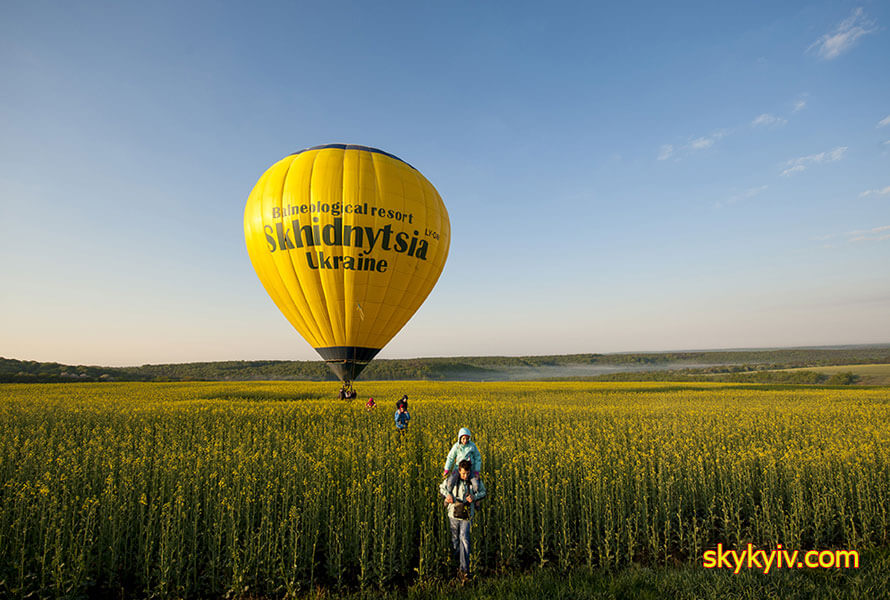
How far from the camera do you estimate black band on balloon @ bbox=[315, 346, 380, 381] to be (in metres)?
17.3

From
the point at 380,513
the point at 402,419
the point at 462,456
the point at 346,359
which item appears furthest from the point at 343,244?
the point at 462,456

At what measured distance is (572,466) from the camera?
8.47 metres

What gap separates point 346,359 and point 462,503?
12708 mm

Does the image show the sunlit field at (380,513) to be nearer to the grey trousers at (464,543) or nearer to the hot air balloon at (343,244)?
the grey trousers at (464,543)

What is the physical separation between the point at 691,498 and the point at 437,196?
1556 centimetres

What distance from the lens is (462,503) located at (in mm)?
5375

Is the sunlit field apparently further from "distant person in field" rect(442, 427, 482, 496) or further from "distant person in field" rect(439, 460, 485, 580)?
"distant person in field" rect(442, 427, 482, 496)

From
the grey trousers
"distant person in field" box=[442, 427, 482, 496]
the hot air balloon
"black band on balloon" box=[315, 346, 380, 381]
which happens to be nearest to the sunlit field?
the grey trousers

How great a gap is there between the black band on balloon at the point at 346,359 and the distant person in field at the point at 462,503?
40.6 feet

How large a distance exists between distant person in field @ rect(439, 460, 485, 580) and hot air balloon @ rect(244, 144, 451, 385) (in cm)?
1190

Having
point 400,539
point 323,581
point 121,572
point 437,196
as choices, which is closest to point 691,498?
point 400,539

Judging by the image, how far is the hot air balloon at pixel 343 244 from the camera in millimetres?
16234

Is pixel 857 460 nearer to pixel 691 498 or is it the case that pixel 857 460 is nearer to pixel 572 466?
pixel 691 498

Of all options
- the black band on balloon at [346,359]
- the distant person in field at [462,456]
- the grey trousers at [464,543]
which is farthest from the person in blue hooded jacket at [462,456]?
the black band on balloon at [346,359]
